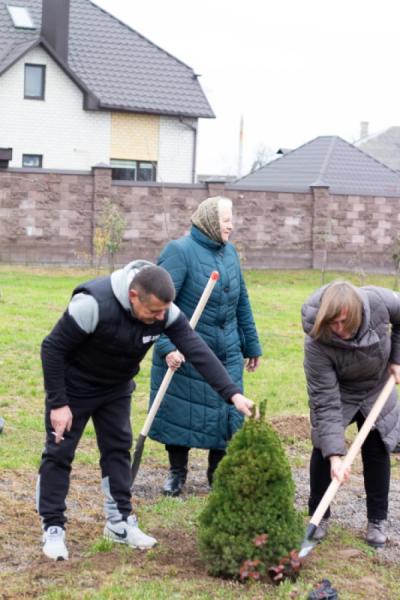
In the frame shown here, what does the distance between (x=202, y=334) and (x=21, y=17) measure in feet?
99.4

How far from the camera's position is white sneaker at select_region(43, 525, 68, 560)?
5.59m

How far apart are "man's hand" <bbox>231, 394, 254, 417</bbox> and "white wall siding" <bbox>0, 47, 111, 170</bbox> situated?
29097 millimetres

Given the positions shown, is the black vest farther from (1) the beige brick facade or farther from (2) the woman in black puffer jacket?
(1) the beige brick facade

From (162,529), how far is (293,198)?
21890 millimetres

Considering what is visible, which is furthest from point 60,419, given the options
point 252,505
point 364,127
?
point 364,127

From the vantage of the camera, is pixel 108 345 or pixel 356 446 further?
pixel 356 446

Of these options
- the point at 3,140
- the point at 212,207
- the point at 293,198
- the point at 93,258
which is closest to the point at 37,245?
the point at 93,258

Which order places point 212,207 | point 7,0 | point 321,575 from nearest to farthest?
point 321,575 < point 212,207 < point 7,0

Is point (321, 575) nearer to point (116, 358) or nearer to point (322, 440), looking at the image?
point (322, 440)

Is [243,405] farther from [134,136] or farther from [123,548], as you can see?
[134,136]

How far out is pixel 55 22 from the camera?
110ft

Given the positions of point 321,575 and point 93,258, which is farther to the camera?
point 93,258

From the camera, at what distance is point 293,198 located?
Answer: 27703 mm

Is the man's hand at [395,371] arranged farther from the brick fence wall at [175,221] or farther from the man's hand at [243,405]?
the brick fence wall at [175,221]
